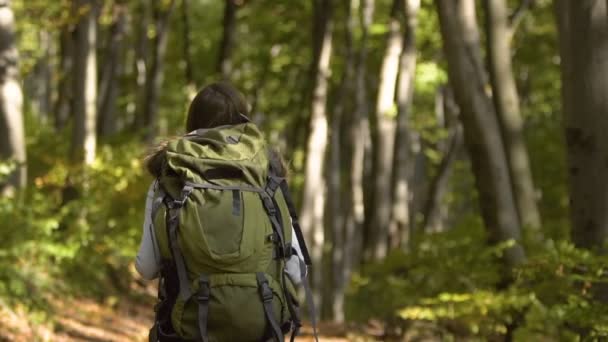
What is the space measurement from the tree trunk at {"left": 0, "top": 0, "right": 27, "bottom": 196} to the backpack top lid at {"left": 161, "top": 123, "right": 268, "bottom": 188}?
677 centimetres

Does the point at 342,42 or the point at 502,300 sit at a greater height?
the point at 342,42

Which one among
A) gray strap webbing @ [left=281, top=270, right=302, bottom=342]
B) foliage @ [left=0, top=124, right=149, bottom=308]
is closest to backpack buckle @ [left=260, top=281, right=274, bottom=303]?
gray strap webbing @ [left=281, top=270, right=302, bottom=342]

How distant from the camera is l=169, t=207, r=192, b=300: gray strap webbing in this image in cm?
370

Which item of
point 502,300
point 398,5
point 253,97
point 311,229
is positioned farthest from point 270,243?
point 253,97

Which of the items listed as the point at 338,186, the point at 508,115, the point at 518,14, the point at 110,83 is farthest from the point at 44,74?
the point at 508,115

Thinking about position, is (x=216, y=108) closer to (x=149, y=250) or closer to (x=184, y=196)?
(x=184, y=196)

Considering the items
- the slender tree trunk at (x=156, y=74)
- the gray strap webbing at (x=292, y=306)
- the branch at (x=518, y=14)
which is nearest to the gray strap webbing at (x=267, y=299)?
the gray strap webbing at (x=292, y=306)

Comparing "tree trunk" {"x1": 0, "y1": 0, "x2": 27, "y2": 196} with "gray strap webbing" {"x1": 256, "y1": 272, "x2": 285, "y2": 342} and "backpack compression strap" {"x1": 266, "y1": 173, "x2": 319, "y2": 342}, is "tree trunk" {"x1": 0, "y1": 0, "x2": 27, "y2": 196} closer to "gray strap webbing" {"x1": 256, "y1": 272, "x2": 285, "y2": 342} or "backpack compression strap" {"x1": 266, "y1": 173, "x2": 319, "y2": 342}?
"backpack compression strap" {"x1": 266, "y1": 173, "x2": 319, "y2": 342}

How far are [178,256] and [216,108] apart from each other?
64cm

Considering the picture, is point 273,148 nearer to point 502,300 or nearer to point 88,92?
point 502,300

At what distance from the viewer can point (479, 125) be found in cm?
866

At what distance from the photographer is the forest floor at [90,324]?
8117mm

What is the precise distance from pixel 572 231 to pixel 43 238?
5029 millimetres

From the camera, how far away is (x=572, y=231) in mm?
6457
